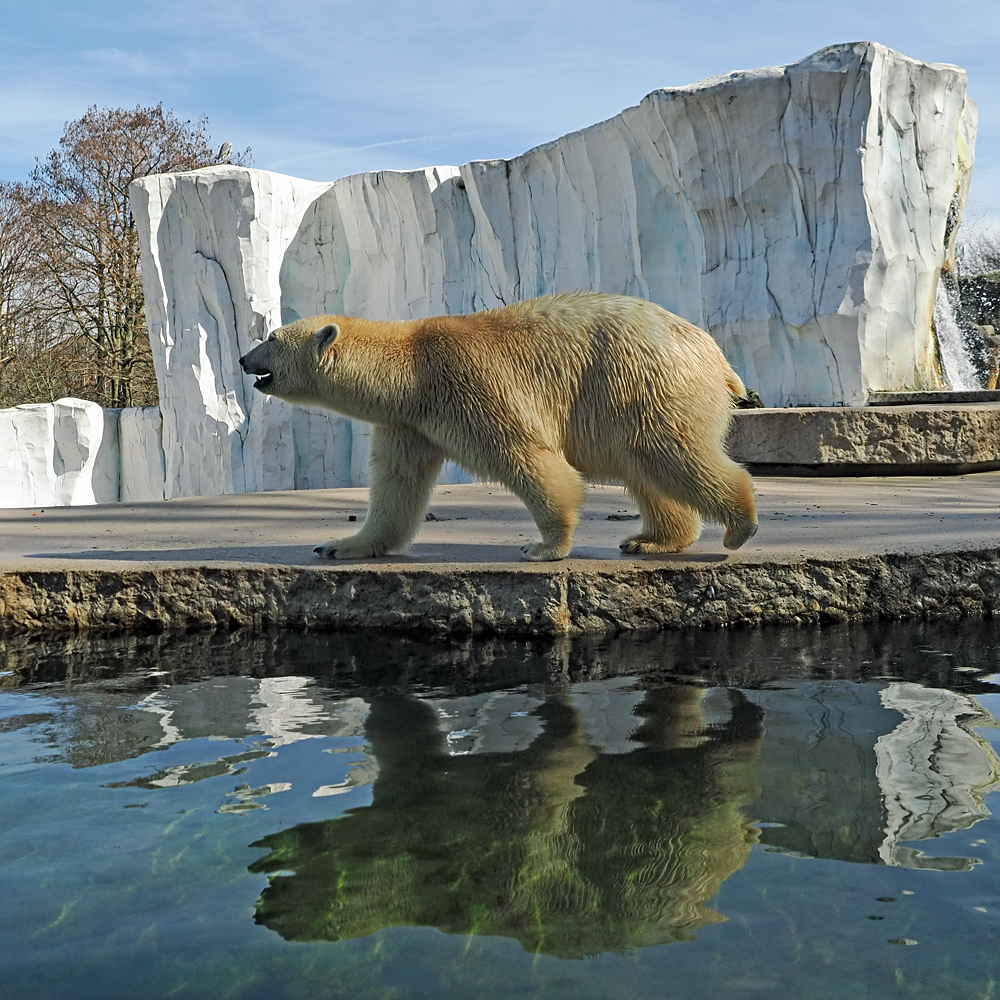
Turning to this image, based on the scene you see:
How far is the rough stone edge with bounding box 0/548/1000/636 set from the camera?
346 cm

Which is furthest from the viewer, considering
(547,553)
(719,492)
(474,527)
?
(474,527)

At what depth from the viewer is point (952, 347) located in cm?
1389

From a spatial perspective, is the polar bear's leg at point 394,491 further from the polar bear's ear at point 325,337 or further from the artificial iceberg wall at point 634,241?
the artificial iceberg wall at point 634,241

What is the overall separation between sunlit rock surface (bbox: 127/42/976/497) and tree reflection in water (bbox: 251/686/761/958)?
36.6 ft

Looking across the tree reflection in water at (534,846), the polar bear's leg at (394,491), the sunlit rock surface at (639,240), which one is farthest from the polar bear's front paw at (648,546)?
the sunlit rock surface at (639,240)

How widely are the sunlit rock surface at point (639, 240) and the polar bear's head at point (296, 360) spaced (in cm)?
964

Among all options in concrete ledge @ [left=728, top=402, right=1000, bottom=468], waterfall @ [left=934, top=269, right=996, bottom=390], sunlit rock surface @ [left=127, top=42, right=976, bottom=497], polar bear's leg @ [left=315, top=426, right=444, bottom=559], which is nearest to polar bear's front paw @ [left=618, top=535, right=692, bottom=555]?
polar bear's leg @ [left=315, top=426, right=444, bottom=559]

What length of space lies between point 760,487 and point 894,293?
6826mm

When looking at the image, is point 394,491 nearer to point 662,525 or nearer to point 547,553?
point 547,553

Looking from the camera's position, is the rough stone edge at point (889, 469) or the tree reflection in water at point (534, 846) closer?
the tree reflection in water at point (534, 846)

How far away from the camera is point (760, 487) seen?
6.89 m

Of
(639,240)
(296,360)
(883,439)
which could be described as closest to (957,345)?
(639,240)

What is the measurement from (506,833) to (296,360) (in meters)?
2.58

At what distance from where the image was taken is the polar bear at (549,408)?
360cm
